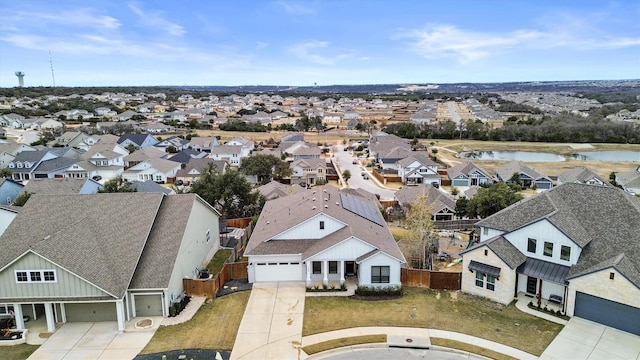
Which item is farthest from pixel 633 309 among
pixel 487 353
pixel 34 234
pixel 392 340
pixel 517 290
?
pixel 34 234

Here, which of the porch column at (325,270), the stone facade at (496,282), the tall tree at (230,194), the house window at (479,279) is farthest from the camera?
the tall tree at (230,194)

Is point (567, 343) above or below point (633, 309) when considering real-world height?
below

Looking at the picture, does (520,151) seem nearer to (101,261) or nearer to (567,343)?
(567,343)

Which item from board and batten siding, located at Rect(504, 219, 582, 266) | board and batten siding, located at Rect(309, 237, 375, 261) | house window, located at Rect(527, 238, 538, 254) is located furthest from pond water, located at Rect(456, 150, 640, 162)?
board and batten siding, located at Rect(309, 237, 375, 261)

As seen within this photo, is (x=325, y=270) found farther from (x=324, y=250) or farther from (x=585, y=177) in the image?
(x=585, y=177)

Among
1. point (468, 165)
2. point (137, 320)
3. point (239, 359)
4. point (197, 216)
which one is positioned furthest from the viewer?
point (468, 165)

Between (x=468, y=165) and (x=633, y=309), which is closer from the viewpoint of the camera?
(x=633, y=309)

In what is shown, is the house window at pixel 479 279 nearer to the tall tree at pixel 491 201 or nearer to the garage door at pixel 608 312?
the garage door at pixel 608 312

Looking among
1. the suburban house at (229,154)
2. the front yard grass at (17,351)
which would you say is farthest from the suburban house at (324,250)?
the suburban house at (229,154)
